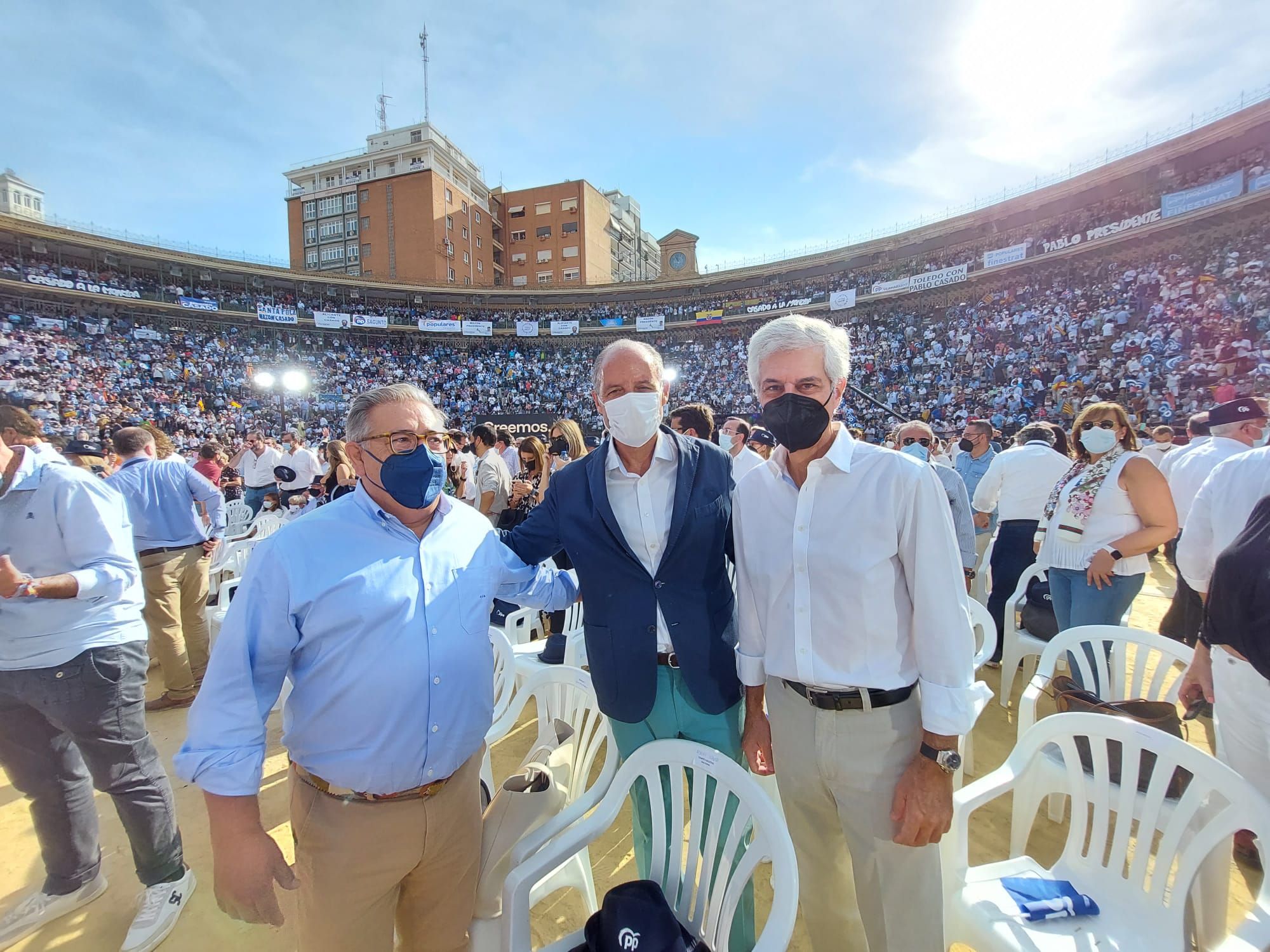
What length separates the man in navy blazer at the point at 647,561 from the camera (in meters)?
1.82

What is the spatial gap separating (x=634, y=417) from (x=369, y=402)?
85 cm

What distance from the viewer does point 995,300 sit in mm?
23203

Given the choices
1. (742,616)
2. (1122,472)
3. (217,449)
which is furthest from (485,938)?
(217,449)

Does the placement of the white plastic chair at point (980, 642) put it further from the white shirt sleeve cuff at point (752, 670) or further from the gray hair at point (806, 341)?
the gray hair at point (806, 341)

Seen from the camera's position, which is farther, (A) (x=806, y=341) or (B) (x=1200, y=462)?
(B) (x=1200, y=462)

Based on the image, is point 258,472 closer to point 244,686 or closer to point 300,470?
point 300,470

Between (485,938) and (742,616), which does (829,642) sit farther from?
(485,938)

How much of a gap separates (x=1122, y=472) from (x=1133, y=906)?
234 cm

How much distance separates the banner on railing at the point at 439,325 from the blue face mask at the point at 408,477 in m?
31.9

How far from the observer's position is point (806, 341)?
5.32 feet

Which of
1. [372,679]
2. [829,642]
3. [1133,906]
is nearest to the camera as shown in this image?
[372,679]

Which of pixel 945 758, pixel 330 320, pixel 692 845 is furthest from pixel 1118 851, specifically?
pixel 330 320

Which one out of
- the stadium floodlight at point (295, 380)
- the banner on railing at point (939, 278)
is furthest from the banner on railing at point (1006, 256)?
the stadium floodlight at point (295, 380)

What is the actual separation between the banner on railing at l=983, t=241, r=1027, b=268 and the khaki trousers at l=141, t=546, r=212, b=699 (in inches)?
1053
